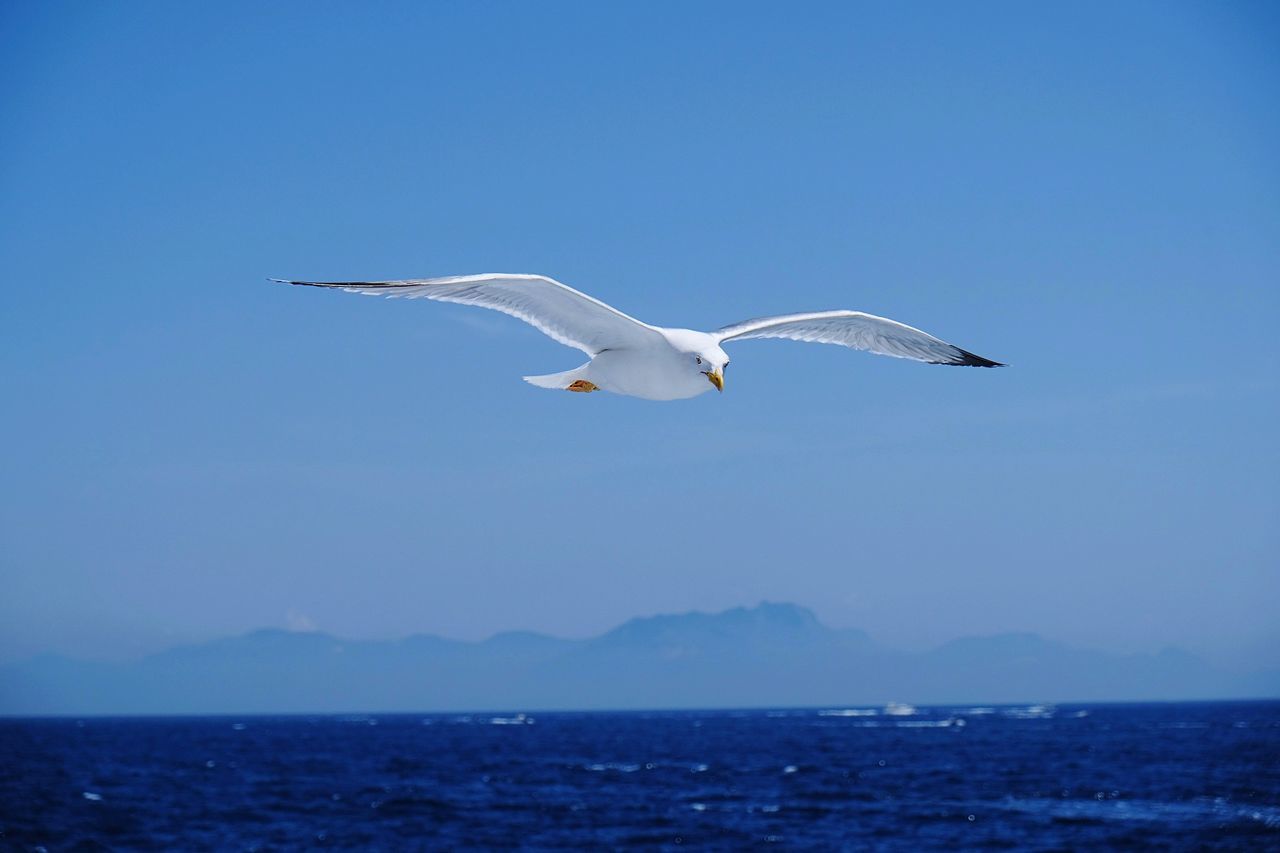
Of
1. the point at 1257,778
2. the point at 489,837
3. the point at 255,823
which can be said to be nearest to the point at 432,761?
the point at 255,823

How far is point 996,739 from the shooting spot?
123 m

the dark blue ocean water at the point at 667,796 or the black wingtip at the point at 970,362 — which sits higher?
the black wingtip at the point at 970,362

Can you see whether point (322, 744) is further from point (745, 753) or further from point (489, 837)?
point (489, 837)

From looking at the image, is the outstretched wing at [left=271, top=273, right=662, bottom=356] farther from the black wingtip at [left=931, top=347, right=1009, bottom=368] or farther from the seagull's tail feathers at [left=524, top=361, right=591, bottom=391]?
the black wingtip at [left=931, top=347, right=1009, bottom=368]

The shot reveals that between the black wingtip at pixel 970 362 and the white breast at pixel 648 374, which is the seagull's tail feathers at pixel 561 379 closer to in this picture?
the white breast at pixel 648 374

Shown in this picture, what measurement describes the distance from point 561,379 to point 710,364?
1.38 m

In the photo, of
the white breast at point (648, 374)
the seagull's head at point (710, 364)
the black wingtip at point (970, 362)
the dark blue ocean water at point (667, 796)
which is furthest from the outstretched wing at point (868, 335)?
the dark blue ocean water at point (667, 796)

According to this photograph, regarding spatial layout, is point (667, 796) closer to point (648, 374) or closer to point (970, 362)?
point (970, 362)

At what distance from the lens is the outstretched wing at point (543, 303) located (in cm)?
897

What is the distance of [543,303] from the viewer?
31.5ft

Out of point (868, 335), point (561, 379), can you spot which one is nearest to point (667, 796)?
point (868, 335)

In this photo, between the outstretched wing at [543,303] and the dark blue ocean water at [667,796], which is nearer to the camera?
the outstretched wing at [543,303]

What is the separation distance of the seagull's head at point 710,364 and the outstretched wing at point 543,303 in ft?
1.12

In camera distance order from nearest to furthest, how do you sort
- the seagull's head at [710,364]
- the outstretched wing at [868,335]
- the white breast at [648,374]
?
the seagull's head at [710,364] → the white breast at [648,374] → the outstretched wing at [868,335]
